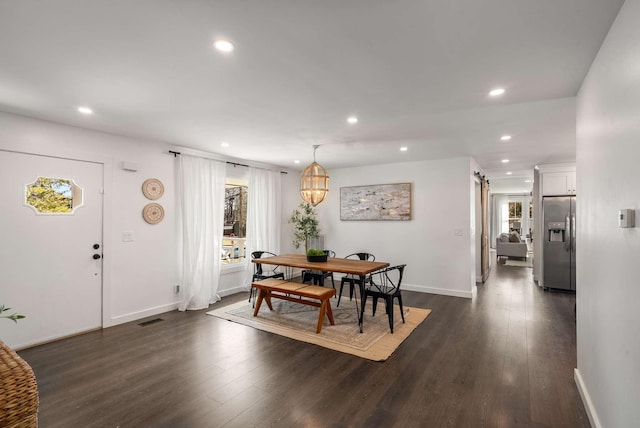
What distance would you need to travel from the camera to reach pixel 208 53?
208 cm

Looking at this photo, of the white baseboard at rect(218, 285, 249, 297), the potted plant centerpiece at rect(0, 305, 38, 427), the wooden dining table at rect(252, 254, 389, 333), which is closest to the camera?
the potted plant centerpiece at rect(0, 305, 38, 427)

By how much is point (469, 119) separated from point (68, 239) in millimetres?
4936

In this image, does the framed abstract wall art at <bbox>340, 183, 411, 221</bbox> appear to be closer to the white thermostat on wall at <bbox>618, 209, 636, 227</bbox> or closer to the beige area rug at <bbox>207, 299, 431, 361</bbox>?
the beige area rug at <bbox>207, 299, 431, 361</bbox>

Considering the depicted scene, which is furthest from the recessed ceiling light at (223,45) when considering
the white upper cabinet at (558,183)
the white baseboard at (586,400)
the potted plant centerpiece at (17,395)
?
the white upper cabinet at (558,183)

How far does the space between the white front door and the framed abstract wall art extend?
14.9ft

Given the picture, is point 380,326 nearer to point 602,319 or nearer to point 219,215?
point 602,319

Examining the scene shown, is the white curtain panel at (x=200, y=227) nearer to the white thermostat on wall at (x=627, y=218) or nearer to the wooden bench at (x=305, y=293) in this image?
the wooden bench at (x=305, y=293)

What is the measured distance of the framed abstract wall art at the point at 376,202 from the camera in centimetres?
612

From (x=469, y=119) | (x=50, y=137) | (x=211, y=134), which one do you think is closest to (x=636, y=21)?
(x=469, y=119)

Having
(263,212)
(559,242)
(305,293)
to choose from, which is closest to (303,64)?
(305,293)

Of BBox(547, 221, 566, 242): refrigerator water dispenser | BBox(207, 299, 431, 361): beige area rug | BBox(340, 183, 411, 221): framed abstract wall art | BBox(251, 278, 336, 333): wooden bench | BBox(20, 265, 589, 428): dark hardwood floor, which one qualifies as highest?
BBox(340, 183, 411, 221): framed abstract wall art

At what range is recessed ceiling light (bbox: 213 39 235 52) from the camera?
76.5 inches

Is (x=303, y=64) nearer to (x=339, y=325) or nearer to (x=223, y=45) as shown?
(x=223, y=45)

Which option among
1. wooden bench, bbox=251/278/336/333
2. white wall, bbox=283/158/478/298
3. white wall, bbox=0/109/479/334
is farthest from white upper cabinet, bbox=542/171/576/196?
wooden bench, bbox=251/278/336/333
